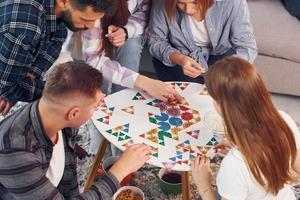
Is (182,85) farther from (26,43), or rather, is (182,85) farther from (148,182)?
(26,43)

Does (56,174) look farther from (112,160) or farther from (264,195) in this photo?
(264,195)

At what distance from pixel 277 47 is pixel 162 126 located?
0.81 metres

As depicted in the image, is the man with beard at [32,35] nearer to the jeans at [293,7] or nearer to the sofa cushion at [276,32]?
the sofa cushion at [276,32]

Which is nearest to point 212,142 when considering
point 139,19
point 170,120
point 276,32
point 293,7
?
point 170,120

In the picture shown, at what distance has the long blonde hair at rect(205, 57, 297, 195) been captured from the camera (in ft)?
3.49

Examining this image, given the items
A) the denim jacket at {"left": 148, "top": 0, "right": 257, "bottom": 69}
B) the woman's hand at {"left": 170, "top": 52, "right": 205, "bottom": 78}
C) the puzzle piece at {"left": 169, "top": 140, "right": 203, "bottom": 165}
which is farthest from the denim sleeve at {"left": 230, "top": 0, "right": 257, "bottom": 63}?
the puzzle piece at {"left": 169, "top": 140, "right": 203, "bottom": 165}

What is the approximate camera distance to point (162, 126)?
1.39 meters

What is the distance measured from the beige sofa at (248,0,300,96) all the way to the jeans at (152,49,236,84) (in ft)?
0.76

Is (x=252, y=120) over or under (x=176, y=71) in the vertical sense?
over

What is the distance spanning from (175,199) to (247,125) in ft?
2.07

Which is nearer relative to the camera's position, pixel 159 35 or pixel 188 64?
pixel 188 64

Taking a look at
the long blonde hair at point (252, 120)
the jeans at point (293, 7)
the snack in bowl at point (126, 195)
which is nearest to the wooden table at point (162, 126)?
the snack in bowl at point (126, 195)

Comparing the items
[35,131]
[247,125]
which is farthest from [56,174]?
[247,125]

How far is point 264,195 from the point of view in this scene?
44.8 inches
